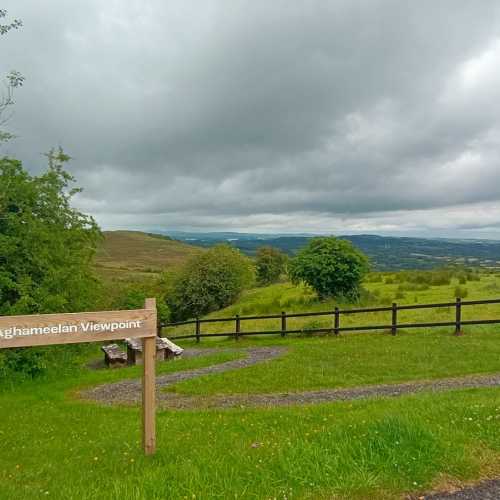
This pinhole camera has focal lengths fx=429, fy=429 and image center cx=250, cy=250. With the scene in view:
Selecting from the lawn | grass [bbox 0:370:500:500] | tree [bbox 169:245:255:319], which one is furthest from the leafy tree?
tree [bbox 169:245:255:319]

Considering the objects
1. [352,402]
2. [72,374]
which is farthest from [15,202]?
[352,402]

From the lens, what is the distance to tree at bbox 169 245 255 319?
146ft

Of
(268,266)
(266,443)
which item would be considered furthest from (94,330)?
(268,266)

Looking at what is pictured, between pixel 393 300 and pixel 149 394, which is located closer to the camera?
Result: pixel 149 394

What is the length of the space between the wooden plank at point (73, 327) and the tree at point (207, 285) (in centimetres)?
3938

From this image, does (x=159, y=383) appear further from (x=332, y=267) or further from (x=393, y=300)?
(x=393, y=300)

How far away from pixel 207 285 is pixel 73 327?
132 feet

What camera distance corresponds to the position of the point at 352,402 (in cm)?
809

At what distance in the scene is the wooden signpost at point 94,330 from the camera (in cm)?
427

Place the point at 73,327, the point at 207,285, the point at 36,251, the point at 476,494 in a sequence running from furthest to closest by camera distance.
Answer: the point at 207,285 → the point at 36,251 → the point at 73,327 → the point at 476,494

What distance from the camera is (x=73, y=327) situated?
4.57 metres

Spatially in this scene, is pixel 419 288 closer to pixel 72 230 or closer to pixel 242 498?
pixel 72 230

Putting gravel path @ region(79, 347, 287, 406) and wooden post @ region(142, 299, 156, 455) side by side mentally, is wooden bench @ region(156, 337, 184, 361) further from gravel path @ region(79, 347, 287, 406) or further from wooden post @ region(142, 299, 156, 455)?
wooden post @ region(142, 299, 156, 455)

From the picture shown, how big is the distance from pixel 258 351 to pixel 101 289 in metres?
9.47
